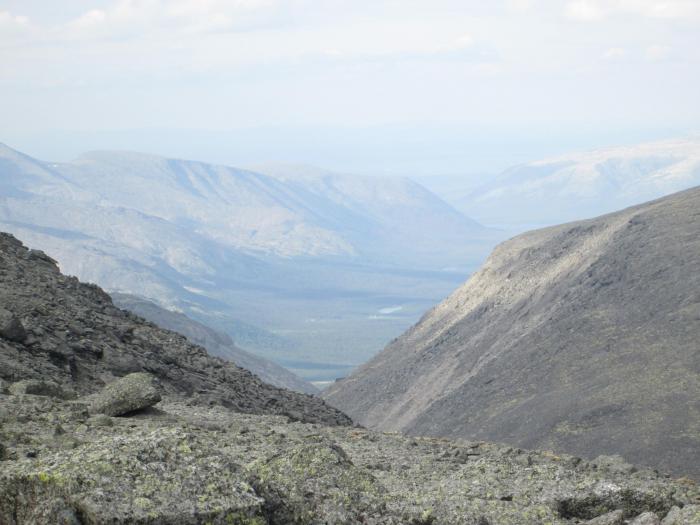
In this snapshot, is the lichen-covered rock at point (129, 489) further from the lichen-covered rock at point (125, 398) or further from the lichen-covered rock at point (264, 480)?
the lichen-covered rock at point (125, 398)

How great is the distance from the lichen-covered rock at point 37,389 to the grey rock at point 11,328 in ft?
9.83

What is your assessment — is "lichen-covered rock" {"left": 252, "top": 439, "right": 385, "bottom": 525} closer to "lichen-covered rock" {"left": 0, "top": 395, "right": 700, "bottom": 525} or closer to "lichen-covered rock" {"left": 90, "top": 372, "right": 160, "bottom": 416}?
"lichen-covered rock" {"left": 0, "top": 395, "right": 700, "bottom": 525}

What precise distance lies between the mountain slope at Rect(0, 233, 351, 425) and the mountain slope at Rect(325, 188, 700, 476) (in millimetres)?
20005

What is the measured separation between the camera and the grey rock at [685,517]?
29.7 feet

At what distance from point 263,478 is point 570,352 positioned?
161ft

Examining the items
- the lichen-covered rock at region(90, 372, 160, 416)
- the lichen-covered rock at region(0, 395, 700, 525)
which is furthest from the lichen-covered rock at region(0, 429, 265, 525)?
the lichen-covered rock at region(90, 372, 160, 416)

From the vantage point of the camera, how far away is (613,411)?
145 feet

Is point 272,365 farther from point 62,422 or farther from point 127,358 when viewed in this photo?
point 62,422

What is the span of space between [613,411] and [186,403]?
30542mm

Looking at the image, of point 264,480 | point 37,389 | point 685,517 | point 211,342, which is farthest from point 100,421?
point 211,342

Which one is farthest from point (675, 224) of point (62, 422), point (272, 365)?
point (62, 422)

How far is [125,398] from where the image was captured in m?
13.3

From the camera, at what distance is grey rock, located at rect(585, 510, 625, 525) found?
382 inches

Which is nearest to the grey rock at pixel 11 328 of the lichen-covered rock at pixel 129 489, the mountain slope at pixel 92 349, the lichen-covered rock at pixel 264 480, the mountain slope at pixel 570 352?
the mountain slope at pixel 92 349
